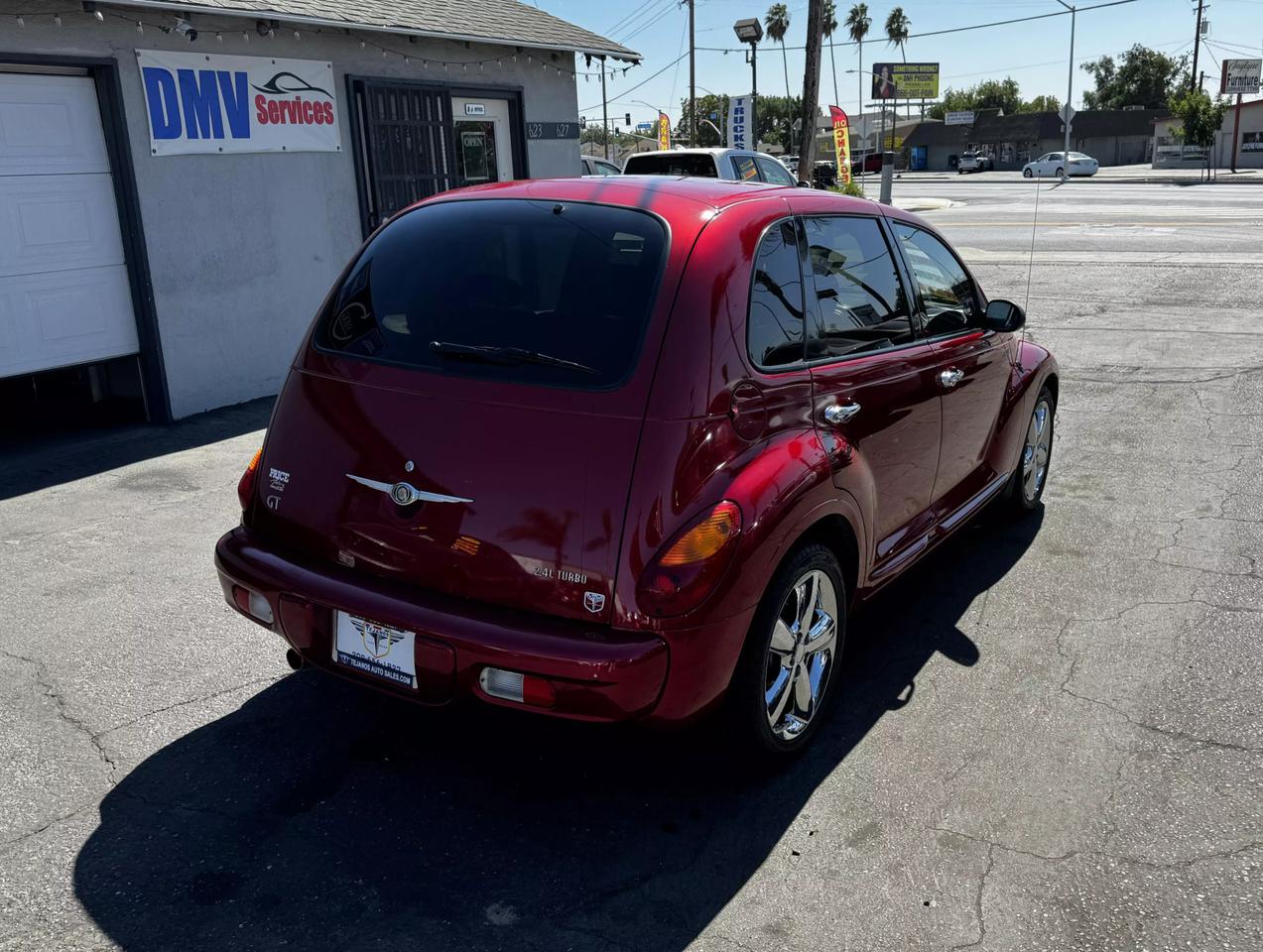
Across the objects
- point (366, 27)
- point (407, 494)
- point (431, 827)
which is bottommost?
point (431, 827)

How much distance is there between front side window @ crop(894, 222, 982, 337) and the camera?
444 cm

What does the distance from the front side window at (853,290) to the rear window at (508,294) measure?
74cm

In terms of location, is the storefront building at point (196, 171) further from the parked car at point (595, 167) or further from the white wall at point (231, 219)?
the parked car at point (595, 167)

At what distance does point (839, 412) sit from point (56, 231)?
6409 mm

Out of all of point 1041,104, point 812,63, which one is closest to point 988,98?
point 1041,104

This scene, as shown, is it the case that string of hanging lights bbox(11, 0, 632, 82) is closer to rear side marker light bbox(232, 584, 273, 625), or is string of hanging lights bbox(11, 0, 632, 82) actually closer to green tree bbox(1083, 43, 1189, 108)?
rear side marker light bbox(232, 584, 273, 625)

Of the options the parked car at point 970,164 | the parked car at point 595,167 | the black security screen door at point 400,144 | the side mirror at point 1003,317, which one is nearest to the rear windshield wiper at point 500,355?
the side mirror at point 1003,317

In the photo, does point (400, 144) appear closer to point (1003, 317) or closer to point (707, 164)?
point (707, 164)

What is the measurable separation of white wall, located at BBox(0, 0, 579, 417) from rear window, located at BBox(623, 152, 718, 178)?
5822 mm

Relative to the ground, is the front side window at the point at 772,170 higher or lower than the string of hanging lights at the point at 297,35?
lower

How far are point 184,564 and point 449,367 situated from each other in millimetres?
2744

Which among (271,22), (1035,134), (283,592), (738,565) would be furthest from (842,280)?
(1035,134)

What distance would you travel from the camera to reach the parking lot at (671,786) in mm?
2771

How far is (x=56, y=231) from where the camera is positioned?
7.54 meters
